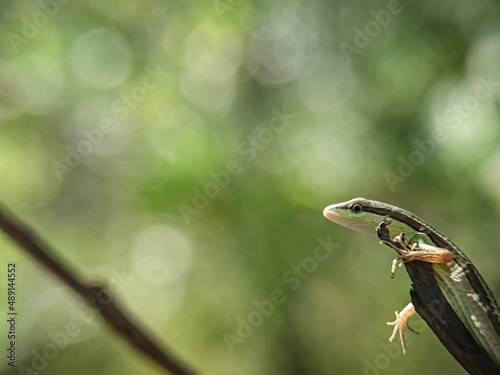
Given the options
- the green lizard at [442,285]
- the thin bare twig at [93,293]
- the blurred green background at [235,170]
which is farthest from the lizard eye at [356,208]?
the blurred green background at [235,170]

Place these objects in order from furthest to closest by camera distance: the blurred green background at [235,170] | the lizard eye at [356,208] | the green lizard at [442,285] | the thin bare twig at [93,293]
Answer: the blurred green background at [235,170] → the lizard eye at [356,208] → the green lizard at [442,285] → the thin bare twig at [93,293]

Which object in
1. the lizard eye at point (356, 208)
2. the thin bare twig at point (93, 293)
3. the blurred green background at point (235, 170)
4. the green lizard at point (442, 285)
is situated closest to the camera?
the thin bare twig at point (93, 293)

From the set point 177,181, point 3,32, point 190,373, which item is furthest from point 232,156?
point 190,373

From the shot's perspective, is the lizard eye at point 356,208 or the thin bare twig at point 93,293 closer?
the thin bare twig at point 93,293

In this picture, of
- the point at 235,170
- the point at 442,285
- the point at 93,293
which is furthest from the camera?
the point at 235,170

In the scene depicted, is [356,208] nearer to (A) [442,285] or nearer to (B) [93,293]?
(A) [442,285]

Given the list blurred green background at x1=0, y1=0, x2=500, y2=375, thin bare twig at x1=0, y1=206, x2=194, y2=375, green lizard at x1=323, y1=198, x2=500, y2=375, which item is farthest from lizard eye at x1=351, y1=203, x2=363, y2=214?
blurred green background at x1=0, y1=0, x2=500, y2=375

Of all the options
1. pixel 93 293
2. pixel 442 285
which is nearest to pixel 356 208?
pixel 442 285

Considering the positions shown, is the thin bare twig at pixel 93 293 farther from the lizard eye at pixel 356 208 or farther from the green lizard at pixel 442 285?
the lizard eye at pixel 356 208
